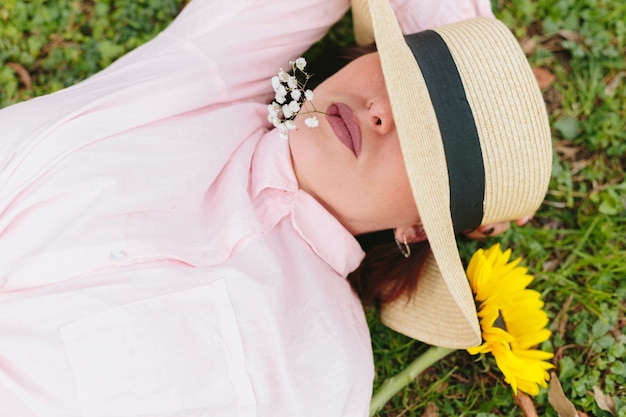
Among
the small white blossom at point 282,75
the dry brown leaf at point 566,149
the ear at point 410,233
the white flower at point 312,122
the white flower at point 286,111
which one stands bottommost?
the dry brown leaf at point 566,149

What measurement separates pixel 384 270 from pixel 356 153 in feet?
2.23

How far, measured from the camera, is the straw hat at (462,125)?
172 cm

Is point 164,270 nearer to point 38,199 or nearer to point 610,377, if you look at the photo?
point 38,199

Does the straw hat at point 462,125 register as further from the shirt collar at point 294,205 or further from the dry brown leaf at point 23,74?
the dry brown leaf at point 23,74

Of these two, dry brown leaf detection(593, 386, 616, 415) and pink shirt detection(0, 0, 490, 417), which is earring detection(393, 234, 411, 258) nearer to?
pink shirt detection(0, 0, 490, 417)

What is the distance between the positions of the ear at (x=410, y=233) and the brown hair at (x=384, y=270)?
100 millimetres

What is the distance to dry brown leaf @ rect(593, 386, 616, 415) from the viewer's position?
241 centimetres

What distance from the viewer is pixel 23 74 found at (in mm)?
2812

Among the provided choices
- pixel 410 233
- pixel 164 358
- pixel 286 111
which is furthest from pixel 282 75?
pixel 164 358

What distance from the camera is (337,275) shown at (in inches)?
88.9

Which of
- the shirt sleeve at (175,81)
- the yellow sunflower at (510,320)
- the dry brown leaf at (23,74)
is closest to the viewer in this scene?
the shirt sleeve at (175,81)

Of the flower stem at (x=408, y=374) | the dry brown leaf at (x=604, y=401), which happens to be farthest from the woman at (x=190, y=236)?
the dry brown leaf at (x=604, y=401)

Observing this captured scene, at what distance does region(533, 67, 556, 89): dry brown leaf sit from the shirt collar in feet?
4.59

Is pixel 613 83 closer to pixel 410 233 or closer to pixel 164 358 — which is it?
pixel 410 233
